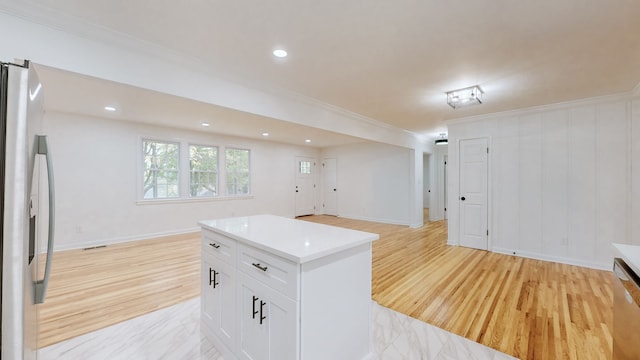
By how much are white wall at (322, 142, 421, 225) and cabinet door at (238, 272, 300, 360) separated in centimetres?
574

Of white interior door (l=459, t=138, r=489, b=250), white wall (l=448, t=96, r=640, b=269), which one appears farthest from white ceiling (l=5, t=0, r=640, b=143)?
white interior door (l=459, t=138, r=489, b=250)

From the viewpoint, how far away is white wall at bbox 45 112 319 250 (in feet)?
13.9

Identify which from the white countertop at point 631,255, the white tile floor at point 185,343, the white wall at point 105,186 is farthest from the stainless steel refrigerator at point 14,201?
the white wall at point 105,186

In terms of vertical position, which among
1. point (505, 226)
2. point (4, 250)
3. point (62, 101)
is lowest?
point (505, 226)

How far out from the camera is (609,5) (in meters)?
1.72

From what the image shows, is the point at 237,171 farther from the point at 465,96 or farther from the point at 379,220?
the point at 465,96

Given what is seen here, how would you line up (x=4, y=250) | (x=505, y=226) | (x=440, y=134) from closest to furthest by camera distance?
1. (x=4, y=250)
2. (x=505, y=226)
3. (x=440, y=134)

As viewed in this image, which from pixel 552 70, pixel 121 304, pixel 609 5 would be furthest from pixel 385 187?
pixel 121 304

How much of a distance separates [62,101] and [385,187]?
6.70 m

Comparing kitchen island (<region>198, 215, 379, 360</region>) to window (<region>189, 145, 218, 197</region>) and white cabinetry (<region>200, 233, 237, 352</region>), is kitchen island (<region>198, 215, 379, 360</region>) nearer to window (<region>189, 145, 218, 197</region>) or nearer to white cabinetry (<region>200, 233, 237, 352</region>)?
white cabinetry (<region>200, 233, 237, 352</region>)

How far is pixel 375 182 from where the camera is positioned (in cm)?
746

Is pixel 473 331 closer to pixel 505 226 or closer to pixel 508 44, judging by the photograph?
pixel 508 44

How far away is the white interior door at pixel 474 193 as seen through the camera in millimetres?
4660

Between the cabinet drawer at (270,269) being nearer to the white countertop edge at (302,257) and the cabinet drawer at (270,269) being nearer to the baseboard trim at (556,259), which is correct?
the white countertop edge at (302,257)
